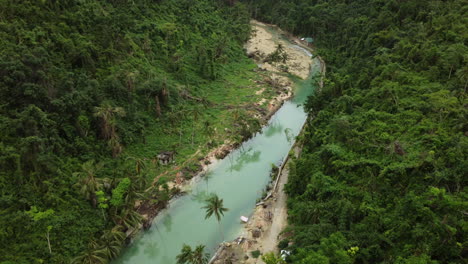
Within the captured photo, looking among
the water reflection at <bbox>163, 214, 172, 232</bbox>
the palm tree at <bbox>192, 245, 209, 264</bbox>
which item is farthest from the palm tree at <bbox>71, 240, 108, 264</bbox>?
the palm tree at <bbox>192, 245, 209, 264</bbox>

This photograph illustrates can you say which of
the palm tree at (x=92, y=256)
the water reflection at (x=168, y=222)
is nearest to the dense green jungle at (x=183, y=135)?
the palm tree at (x=92, y=256)

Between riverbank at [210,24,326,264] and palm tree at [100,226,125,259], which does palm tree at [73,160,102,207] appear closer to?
palm tree at [100,226,125,259]

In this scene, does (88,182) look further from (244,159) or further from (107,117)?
(244,159)

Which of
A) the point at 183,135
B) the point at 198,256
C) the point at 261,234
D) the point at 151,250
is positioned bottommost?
the point at 151,250

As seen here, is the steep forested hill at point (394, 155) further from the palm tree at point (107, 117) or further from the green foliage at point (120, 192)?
the palm tree at point (107, 117)

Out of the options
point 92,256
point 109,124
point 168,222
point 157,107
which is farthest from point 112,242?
point 157,107

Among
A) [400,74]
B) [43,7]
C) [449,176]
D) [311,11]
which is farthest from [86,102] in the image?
[311,11]
